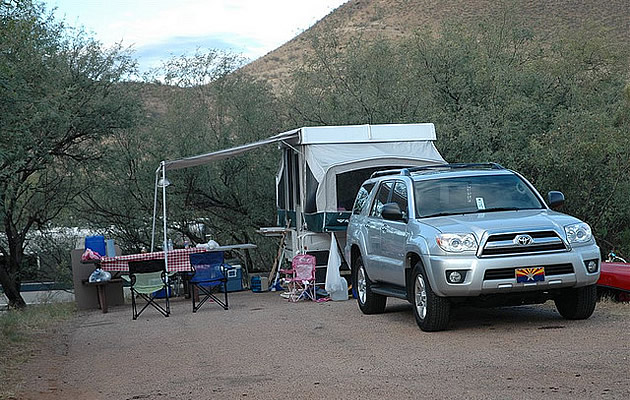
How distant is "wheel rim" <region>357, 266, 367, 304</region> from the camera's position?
1238cm

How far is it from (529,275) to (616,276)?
3014mm

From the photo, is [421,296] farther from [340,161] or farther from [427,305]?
[340,161]

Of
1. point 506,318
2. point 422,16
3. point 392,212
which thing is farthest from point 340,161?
point 422,16

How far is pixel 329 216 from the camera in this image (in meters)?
16.4

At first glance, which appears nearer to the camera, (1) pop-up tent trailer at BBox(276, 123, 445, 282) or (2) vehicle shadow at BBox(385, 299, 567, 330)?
(2) vehicle shadow at BBox(385, 299, 567, 330)

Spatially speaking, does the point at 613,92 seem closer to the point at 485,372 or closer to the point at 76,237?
the point at 76,237

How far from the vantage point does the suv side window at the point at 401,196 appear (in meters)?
10.9

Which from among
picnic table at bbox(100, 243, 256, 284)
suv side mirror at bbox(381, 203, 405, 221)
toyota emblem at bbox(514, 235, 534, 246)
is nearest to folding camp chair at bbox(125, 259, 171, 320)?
picnic table at bbox(100, 243, 256, 284)

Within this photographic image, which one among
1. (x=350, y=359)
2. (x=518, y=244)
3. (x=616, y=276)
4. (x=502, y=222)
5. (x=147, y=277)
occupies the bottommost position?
(x=350, y=359)

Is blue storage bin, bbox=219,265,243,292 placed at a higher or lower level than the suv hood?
lower

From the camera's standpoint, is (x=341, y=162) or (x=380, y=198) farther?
(x=341, y=162)

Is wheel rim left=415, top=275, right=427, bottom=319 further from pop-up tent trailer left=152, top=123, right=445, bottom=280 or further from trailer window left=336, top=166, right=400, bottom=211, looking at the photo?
trailer window left=336, top=166, right=400, bottom=211

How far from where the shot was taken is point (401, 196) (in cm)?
1112

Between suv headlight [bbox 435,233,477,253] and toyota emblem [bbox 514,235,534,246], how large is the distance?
0.43m
